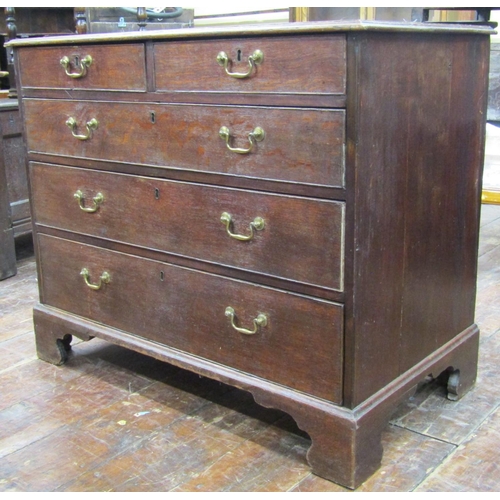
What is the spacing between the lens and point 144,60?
174 cm

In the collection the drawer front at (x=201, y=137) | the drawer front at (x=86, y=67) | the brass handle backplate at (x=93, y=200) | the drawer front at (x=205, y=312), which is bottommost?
the drawer front at (x=205, y=312)

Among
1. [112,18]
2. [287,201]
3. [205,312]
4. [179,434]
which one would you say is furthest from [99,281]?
[112,18]

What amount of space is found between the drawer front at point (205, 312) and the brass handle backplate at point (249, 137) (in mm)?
317

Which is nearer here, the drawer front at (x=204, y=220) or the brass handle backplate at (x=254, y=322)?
the drawer front at (x=204, y=220)

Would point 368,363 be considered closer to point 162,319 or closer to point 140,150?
point 162,319

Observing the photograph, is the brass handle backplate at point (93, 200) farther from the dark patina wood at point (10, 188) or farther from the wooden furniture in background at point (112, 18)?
the dark patina wood at point (10, 188)

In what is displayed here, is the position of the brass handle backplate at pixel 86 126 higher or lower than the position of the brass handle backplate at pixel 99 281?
higher

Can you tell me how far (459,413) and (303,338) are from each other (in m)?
0.58

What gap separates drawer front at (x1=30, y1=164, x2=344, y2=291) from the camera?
1.50 metres

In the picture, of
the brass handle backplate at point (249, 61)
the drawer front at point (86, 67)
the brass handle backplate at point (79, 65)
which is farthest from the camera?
the brass handle backplate at point (79, 65)

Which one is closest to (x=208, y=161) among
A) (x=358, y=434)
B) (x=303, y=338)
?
(x=303, y=338)

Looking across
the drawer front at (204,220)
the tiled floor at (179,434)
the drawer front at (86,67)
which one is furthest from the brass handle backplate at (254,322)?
the drawer front at (86,67)

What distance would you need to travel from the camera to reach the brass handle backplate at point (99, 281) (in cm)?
201

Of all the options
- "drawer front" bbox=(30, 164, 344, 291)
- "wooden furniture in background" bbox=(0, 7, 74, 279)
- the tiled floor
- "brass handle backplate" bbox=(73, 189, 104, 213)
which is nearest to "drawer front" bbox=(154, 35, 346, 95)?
"drawer front" bbox=(30, 164, 344, 291)
